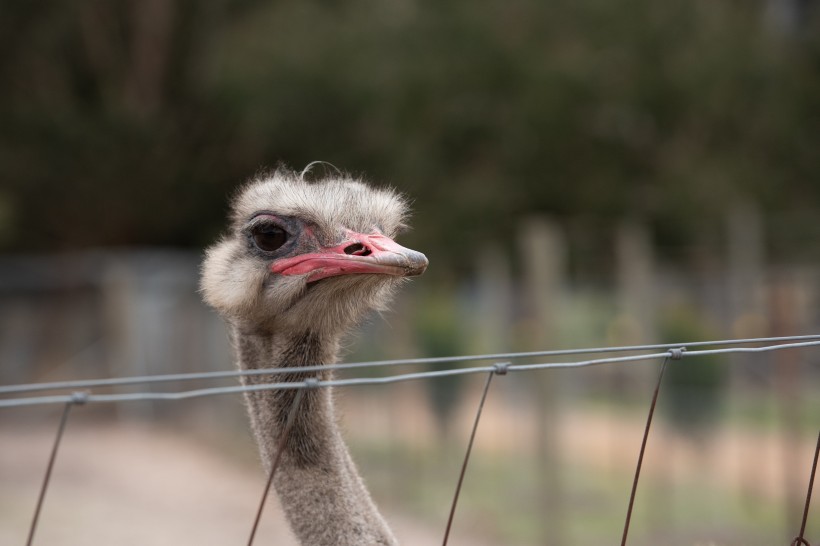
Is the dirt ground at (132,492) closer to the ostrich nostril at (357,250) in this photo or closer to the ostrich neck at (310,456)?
the ostrich neck at (310,456)

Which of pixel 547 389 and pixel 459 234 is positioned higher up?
pixel 459 234

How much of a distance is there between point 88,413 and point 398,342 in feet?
21.3

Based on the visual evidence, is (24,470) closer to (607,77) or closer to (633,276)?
(633,276)

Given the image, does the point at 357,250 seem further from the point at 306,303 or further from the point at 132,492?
the point at 132,492

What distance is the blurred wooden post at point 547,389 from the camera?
6633 mm

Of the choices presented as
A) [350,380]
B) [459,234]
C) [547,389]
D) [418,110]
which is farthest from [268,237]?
[418,110]

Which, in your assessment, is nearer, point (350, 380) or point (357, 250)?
point (350, 380)

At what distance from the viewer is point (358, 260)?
233 cm

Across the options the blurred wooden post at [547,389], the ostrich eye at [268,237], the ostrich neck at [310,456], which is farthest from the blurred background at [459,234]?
the ostrich eye at [268,237]

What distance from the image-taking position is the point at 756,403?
8273mm

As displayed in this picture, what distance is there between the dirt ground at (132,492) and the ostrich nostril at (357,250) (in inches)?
141

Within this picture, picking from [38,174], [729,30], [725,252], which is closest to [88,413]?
[38,174]

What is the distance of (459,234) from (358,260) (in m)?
13.1

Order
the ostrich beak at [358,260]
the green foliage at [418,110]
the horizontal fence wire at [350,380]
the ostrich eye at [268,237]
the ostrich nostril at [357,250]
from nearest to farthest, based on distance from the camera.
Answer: the horizontal fence wire at [350,380], the ostrich beak at [358,260], the ostrich nostril at [357,250], the ostrich eye at [268,237], the green foliage at [418,110]
